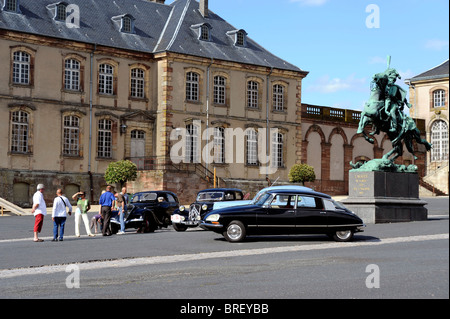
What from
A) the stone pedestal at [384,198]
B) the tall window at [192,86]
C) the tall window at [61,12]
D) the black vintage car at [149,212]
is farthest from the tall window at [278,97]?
the stone pedestal at [384,198]

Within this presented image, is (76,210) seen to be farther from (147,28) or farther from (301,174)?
(301,174)

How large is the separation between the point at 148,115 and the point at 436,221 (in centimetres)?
2439

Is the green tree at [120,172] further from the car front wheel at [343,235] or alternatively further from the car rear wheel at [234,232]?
the car front wheel at [343,235]

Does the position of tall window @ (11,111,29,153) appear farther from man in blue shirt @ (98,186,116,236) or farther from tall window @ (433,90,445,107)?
tall window @ (433,90,445,107)

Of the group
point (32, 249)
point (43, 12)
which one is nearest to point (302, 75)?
point (43, 12)

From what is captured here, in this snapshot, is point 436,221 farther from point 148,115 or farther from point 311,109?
point 311,109

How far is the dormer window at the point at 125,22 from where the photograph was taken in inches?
1857

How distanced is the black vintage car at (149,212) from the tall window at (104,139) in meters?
18.3

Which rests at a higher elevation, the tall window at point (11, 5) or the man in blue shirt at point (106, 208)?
the tall window at point (11, 5)

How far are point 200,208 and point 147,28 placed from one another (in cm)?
2602

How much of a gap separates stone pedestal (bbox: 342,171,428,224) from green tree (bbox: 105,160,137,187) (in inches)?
714

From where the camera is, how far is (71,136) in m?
44.1

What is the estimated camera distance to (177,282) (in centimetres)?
1287
